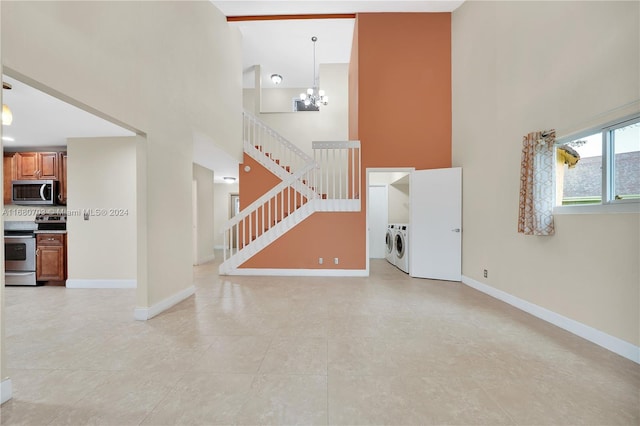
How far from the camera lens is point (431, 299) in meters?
3.62

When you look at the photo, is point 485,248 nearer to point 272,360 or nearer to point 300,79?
point 272,360

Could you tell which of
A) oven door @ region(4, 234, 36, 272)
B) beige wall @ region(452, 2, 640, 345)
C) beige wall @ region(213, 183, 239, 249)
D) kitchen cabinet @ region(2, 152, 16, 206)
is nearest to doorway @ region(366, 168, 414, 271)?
beige wall @ region(452, 2, 640, 345)

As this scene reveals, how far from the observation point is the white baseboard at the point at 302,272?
16.4 ft

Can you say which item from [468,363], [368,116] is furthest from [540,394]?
[368,116]

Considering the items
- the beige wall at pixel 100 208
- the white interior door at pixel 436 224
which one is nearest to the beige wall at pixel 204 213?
the beige wall at pixel 100 208

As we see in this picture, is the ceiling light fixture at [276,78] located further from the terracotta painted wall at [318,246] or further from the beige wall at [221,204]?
the terracotta painted wall at [318,246]

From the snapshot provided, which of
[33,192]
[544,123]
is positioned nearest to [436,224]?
[544,123]

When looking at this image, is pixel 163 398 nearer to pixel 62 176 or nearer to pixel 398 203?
pixel 62 176

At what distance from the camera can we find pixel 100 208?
4352 mm

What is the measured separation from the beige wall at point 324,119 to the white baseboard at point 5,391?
6.79m

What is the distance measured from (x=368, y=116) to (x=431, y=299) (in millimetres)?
3541

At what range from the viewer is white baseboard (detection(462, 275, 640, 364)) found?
2.09 m

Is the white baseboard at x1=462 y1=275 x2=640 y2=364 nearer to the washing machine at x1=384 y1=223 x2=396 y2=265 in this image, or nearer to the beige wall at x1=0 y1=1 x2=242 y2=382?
the washing machine at x1=384 y1=223 x2=396 y2=265

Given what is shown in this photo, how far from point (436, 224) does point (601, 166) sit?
8.07 feet
